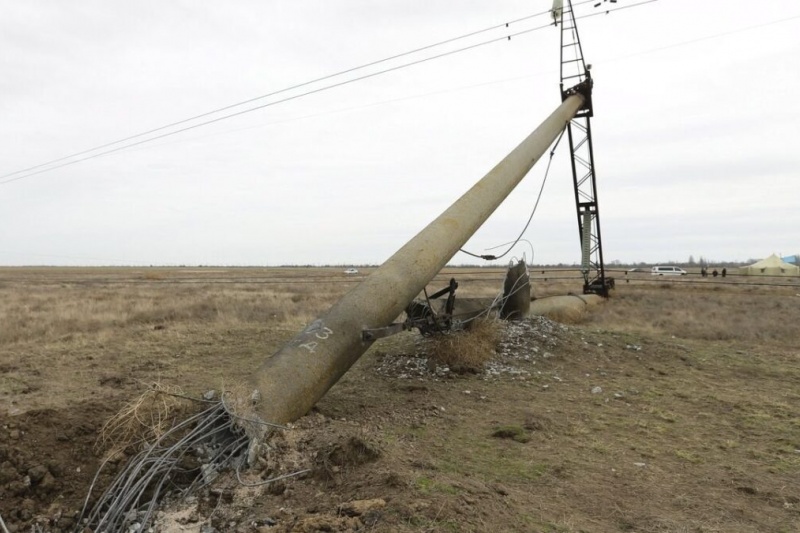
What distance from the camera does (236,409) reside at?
4371mm

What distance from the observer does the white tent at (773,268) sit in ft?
172

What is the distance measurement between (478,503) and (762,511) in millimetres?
2434

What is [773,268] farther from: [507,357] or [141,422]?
[141,422]

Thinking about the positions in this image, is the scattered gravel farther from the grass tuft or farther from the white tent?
the white tent

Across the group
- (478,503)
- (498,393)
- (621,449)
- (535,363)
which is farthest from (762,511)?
(535,363)

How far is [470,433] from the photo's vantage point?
19.1 ft

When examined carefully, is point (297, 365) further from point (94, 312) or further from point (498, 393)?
point (94, 312)

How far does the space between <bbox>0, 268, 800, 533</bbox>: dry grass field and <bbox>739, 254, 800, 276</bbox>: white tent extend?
50347 mm

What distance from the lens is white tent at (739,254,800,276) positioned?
52.4 metres

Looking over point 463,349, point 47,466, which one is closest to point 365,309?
point 463,349

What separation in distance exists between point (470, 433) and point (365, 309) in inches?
73.4

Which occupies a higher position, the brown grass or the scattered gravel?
the brown grass

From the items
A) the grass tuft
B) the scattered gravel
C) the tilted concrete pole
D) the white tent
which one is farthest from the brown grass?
the white tent

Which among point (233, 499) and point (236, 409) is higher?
point (236, 409)
